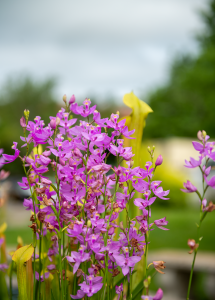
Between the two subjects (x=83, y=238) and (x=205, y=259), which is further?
(x=205, y=259)

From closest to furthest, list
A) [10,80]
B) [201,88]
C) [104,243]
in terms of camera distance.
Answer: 1. [104,243]
2. [201,88]
3. [10,80]

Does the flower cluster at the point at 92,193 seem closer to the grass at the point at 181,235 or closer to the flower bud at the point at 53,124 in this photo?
the flower bud at the point at 53,124

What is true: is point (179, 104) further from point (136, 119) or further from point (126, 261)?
point (126, 261)

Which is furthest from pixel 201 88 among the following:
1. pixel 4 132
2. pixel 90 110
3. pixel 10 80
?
pixel 10 80

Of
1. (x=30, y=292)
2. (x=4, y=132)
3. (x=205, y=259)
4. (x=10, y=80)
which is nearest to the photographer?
(x=30, y=292)

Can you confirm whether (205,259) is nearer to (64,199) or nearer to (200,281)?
(200,281)

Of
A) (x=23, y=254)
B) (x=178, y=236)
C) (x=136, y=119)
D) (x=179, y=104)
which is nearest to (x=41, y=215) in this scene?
(x=23, y=254)

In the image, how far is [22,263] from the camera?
666 millimetres

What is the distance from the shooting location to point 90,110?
0.68m

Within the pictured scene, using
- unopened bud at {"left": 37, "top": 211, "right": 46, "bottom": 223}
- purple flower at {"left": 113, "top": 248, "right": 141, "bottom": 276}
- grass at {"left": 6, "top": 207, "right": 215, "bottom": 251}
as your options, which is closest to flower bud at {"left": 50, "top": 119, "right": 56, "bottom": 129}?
unopened bud at {"left": 37, "top": 211, "right": 46, "bottom": 223}

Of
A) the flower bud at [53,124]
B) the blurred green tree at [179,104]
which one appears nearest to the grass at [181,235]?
the flower bud at [53,124]

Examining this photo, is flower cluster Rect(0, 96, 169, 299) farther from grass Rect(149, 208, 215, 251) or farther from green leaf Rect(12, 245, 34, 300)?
grass Rect(149, 208, 215, 251)

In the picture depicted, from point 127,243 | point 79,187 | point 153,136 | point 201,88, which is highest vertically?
point 201,88

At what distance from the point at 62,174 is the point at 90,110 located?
15 centimetres
